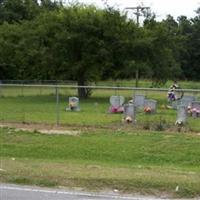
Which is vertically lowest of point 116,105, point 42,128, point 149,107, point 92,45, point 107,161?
point 107,161

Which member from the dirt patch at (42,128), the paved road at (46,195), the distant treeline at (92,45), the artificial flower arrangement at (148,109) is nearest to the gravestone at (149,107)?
the artificial flower arrangement at (148,109)

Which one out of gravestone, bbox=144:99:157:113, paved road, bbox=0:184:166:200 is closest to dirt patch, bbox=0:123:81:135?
gravestone, bbox=144:99:157:113

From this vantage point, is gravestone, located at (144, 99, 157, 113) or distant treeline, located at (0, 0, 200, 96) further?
distant treeline, located at (0, 0, 200, 96)

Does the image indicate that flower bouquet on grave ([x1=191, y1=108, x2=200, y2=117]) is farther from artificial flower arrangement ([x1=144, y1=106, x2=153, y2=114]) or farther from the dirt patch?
the dirt patch

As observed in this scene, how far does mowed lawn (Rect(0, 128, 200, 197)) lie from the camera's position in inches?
375

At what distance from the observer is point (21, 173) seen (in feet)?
33.6

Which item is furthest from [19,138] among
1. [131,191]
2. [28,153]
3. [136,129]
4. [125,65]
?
[125,65]

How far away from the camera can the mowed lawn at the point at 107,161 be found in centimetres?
952

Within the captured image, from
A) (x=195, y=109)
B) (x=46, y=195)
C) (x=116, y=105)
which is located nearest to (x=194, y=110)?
(x=195, y=109)

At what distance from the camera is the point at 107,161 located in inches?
568

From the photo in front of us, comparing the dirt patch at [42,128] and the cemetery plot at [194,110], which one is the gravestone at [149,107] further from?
the dirt patch at [42,128]

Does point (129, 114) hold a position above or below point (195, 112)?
above

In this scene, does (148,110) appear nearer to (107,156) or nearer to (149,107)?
(149,107)

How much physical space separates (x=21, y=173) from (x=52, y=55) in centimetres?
3286
